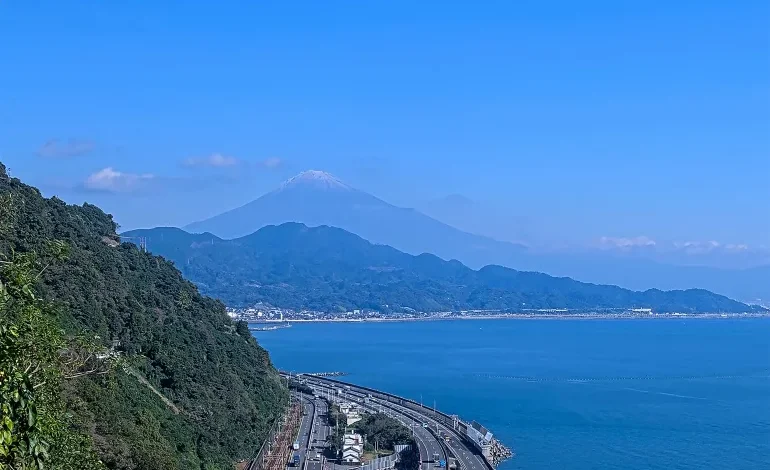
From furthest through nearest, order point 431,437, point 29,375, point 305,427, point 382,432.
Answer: point 305,427, point 431,437, point 382,432, point 29,375

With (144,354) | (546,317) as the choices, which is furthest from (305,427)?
(546,317)

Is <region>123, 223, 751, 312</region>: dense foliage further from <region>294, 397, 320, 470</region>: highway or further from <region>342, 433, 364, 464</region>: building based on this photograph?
<region>342, 433, 364, 464</region>: building

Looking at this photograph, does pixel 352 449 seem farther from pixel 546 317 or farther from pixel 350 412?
pixel 546 317

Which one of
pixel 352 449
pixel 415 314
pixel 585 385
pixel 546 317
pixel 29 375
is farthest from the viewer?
pixel 546 317

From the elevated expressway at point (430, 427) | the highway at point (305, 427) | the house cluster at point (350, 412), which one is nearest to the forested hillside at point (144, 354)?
the highway at point (305, 427)

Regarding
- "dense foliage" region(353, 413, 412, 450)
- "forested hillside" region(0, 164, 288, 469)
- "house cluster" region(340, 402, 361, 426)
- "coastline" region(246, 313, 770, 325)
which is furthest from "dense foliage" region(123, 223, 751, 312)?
"forested hillside" region(0, 164, 288, 469)

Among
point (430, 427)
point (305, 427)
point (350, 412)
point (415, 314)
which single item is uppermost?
point (415, 314)
